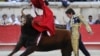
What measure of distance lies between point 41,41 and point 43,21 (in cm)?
41

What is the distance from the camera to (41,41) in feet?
36.1

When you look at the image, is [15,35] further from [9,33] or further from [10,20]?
[10,20]

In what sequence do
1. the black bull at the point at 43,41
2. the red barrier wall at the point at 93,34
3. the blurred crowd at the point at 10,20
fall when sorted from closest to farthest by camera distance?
the black bull at the point at 43,41
the red barrier wall at the point at 93,34
the blurred crowd at the point at 10,20

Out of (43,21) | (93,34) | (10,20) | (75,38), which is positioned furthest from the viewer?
(10,20)

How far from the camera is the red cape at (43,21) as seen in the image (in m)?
10.9

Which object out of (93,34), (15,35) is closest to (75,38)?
(93,34)

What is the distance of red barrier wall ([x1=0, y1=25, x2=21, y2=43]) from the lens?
1639cm

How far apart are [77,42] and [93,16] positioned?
23.4 feet

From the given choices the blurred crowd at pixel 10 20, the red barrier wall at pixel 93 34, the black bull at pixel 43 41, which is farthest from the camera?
the blurred crowd at pixel 10 20

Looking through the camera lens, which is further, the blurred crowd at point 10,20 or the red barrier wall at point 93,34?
the blurred crowd at point 10,20

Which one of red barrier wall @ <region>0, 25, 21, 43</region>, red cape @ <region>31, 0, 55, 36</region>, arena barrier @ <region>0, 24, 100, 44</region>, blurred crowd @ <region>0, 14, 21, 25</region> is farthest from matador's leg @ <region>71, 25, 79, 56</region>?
blurred crowd @ <region>0, 14, 21, 25</region>

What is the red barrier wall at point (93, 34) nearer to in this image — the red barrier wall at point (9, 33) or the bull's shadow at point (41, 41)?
the red barrier wall at point (9, 33)

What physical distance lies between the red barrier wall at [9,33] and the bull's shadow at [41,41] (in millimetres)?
5210

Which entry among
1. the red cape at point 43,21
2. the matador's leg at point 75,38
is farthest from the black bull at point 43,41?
the matador's leg at point 75,38
